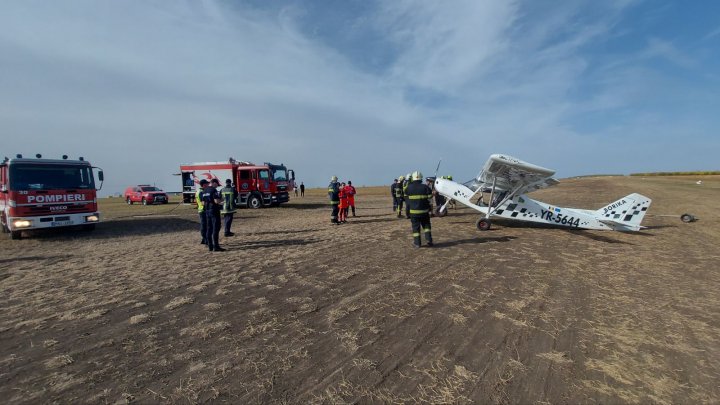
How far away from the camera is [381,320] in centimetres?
437

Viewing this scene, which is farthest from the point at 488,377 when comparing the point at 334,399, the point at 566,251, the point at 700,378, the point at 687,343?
the point at 566,251

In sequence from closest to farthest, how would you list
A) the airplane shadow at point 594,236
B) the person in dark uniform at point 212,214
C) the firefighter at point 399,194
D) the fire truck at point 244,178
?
the person in dark uniform at point 212,214, the airplane shadow at point 594,236, the firefighter at point 399,194, the fire truck at point 244,178

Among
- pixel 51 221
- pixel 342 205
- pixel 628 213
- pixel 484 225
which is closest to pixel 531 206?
pixel 484 225

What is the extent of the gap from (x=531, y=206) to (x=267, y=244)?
31.5 feet

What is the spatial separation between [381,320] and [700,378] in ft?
10.9

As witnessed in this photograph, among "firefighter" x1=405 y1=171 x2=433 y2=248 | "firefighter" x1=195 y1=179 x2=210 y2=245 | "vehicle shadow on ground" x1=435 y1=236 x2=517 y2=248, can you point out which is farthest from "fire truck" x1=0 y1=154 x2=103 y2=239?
"vehicle shadow on ground" x1=435 y1=236 x2=517 y2=248

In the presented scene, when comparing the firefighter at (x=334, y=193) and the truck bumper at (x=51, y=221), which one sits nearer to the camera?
the truck bumper at (x=51, y=221)

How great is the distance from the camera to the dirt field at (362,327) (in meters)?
2.98

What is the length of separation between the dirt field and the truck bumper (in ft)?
8.25

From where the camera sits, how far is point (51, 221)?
418 inches

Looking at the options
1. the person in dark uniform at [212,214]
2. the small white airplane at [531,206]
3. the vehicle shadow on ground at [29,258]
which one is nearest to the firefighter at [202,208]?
the person in dark uniform at [212,214]

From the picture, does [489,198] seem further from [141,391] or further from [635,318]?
[141,391]

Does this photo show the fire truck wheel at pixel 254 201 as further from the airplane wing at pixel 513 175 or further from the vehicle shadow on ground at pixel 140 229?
the airplane wing at pixel 513 175

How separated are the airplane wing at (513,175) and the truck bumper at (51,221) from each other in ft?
46.6
